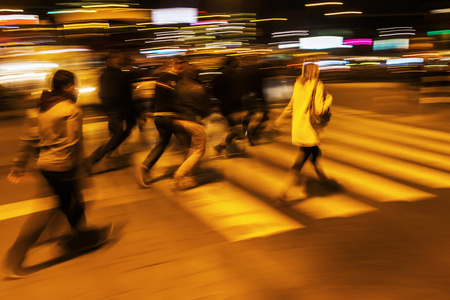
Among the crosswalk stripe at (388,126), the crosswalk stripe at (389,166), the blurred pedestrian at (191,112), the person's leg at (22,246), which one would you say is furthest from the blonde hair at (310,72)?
the crosswalk stripe at (388,126)

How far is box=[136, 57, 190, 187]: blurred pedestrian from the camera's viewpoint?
645cm

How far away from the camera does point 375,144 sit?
368 inches

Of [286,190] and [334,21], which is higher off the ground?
[334,21]

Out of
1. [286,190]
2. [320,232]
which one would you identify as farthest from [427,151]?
[320,232]

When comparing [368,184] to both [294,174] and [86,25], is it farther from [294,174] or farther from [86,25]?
[86,25]

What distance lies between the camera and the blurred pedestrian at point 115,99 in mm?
7457

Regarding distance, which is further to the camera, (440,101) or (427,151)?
(440,101)

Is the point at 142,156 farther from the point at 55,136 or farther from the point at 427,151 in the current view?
the point at 427,151

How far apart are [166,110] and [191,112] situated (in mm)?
351

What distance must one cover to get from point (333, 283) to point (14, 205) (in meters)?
4.42

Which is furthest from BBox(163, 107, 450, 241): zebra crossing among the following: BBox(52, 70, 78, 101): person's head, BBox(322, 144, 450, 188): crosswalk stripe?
BBox(52, 70, 78, 101): person's head

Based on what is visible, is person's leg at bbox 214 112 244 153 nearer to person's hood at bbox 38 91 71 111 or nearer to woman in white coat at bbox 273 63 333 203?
woman in white coat at bbox 273 63 333 203

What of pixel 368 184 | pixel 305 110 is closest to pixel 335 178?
pixel 368 184

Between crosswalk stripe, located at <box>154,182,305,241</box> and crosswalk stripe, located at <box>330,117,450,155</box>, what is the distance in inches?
177
